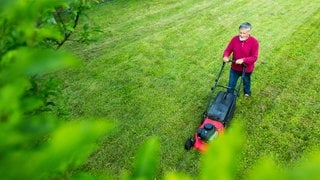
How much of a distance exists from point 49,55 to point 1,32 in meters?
0.75

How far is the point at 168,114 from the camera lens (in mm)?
7234

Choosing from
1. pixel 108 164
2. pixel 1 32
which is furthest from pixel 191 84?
pixel 1 32

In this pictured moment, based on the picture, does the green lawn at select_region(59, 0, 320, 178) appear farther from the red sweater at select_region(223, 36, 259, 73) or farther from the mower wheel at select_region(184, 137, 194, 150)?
the red sweater at select_region(223, 36, 259, 73)

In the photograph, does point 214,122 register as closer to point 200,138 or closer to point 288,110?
point 200,138

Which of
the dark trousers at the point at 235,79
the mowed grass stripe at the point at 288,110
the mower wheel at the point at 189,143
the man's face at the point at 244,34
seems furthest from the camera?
the dark trousers at the point at 235,79

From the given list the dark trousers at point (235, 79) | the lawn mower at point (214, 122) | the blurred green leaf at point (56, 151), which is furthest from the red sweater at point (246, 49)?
the blurred green leaf at point (56, 151)

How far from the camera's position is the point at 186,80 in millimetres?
8508

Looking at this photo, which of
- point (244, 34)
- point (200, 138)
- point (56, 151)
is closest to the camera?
point (56, 151)

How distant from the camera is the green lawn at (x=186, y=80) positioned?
630 centimetres

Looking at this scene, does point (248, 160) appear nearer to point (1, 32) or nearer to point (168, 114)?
point (168, 114)

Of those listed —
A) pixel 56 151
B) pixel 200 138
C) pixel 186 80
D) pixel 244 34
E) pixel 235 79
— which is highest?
pixel 56 151

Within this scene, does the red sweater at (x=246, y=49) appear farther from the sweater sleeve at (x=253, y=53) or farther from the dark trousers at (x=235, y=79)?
the dark trousers at (x=235, y=79)

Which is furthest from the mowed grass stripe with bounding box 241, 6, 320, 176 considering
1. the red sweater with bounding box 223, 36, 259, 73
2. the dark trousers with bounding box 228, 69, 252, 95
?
the red sweater with bounding box 223, 36, 259, 73

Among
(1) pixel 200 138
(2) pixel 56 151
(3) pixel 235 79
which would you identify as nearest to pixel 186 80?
(3) pixel 235 79
